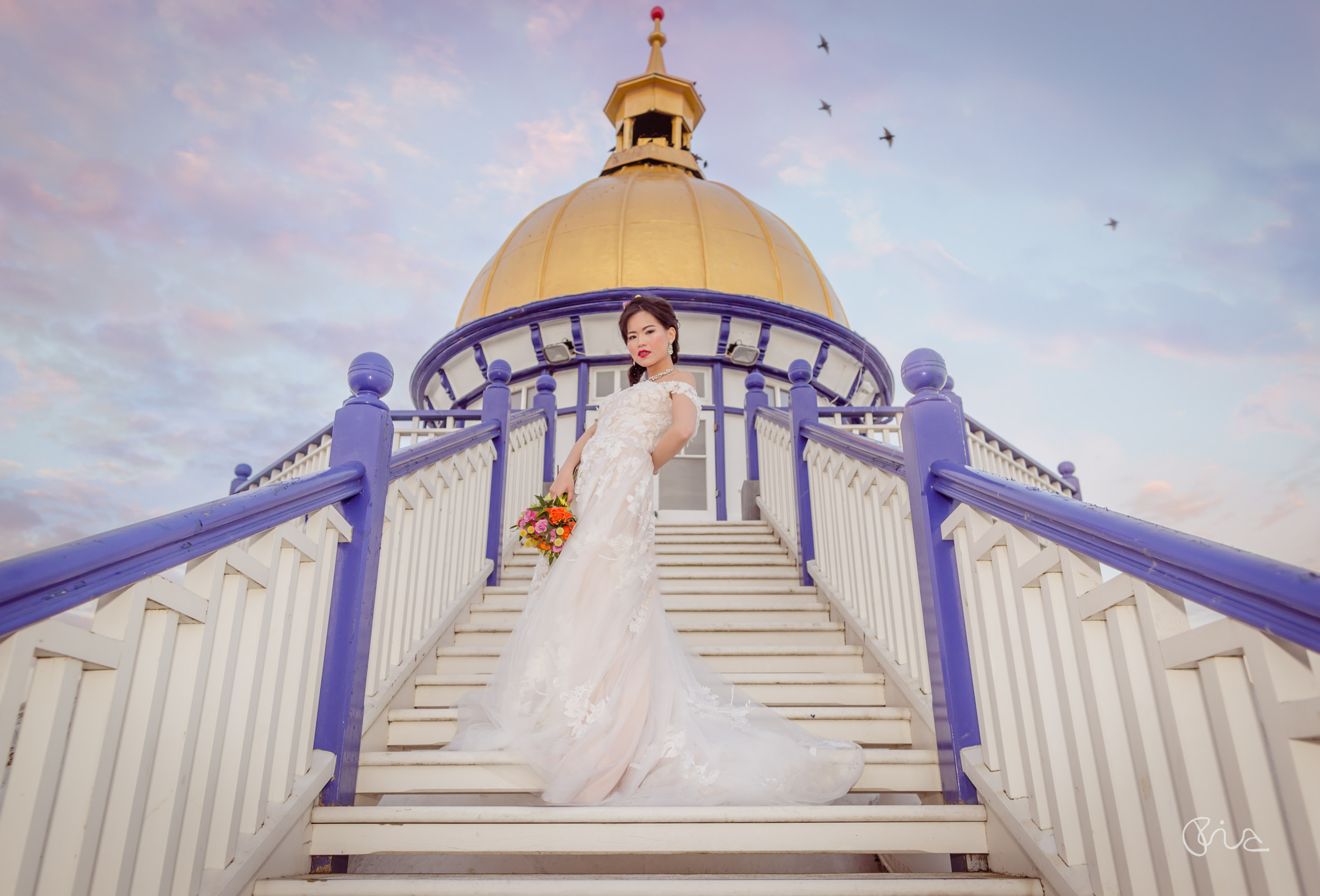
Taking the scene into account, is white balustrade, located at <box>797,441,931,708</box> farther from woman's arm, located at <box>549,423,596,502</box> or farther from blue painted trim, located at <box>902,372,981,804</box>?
woman's arm, located at <box>549,423,596,502</box>

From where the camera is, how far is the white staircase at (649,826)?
1.87 metres

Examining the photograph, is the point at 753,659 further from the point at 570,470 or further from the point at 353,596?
the point at 353,596

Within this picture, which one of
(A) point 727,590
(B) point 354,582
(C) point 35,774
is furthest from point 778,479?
(C) point 35,774

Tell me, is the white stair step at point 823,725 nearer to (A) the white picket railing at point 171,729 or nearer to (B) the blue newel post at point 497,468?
(A) the white picket railing at point 171,729

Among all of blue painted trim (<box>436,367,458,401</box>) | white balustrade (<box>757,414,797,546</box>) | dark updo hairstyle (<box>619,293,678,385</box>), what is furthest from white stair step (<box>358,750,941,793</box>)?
blue painted trim (<box>436,367,458,401</box>)

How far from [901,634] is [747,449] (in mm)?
4065

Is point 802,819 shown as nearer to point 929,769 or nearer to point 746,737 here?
point 746,737

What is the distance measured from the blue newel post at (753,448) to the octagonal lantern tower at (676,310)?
1687mm

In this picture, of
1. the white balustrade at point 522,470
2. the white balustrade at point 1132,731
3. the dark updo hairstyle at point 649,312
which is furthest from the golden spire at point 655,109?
the white balustrade at point 1132,731

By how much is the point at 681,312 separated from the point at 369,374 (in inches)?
263

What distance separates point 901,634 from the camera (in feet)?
9.55

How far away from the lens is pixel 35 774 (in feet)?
4.20

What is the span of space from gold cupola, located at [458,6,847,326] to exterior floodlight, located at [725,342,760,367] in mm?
756

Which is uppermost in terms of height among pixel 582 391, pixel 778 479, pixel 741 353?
pixel 741 353
